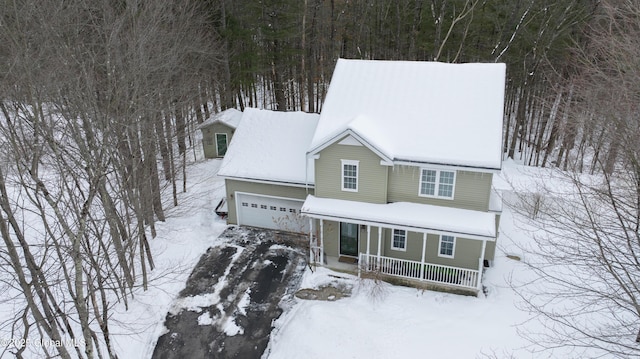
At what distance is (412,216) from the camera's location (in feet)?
47.2

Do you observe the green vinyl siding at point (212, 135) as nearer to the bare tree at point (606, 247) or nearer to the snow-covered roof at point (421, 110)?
the snow-covered roof at point (421, 110)

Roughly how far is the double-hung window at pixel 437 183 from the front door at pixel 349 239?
2826 mm

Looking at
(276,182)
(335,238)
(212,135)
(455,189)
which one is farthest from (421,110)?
(212,135)

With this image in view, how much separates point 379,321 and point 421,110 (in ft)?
23.9

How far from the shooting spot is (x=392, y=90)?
52.8 ft

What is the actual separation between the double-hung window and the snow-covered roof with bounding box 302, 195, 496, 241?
45cm

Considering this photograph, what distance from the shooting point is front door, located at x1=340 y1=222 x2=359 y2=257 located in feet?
52.5

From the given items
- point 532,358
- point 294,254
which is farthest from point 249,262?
point 532,358

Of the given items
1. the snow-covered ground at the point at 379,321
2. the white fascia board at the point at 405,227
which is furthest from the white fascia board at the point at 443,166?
the snow-covered ground at the point at 379,321

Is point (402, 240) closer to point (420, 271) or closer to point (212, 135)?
point (420, 271)

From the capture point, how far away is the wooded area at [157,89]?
10195mm

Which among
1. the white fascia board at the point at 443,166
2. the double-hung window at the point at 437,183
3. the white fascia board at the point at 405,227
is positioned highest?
the white fascia board at the point at 443,166

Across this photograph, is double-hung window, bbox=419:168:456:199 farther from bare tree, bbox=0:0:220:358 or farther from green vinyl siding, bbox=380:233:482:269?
bare tree, bbox=0:0:220:358

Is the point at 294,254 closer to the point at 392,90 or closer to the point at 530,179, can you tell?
the point at 392,90
